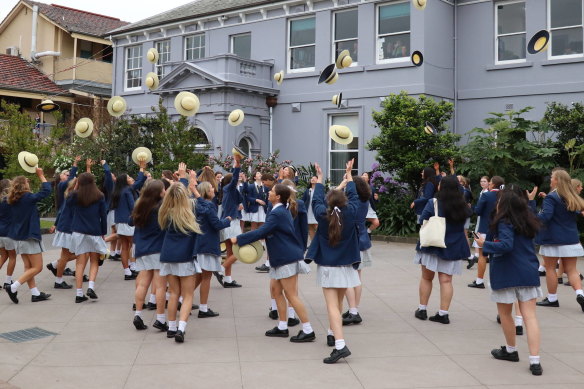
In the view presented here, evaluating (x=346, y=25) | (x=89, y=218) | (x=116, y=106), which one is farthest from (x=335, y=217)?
(x=346, y=25)

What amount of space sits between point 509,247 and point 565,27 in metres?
14.4

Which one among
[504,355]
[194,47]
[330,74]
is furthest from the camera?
[194,47]

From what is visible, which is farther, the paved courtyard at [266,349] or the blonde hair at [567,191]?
the blonde hair at [567,191]

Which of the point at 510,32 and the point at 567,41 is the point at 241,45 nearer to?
the point at 510,32

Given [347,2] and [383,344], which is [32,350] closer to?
[383,344]

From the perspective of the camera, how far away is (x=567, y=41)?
56.9 feet

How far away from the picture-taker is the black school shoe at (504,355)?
5.74 m

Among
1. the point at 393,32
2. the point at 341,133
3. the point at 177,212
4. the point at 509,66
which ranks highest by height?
the point at 393,32

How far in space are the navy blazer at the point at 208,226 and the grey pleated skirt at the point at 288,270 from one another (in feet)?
2.84

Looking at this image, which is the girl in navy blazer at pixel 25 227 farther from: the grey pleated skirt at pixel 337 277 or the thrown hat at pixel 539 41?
the thrown hat at pixel 539 41

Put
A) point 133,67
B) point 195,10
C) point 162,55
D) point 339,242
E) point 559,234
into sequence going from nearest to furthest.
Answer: point 339,242, point 559,234, point 195,10, point 162,55, point 133,67

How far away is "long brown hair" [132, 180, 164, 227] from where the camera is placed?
6.82 metres

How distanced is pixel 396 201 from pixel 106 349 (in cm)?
1169

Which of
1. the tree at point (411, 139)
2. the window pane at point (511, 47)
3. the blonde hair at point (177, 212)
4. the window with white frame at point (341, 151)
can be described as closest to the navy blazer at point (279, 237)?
the blonde hair at point (177, 212)
